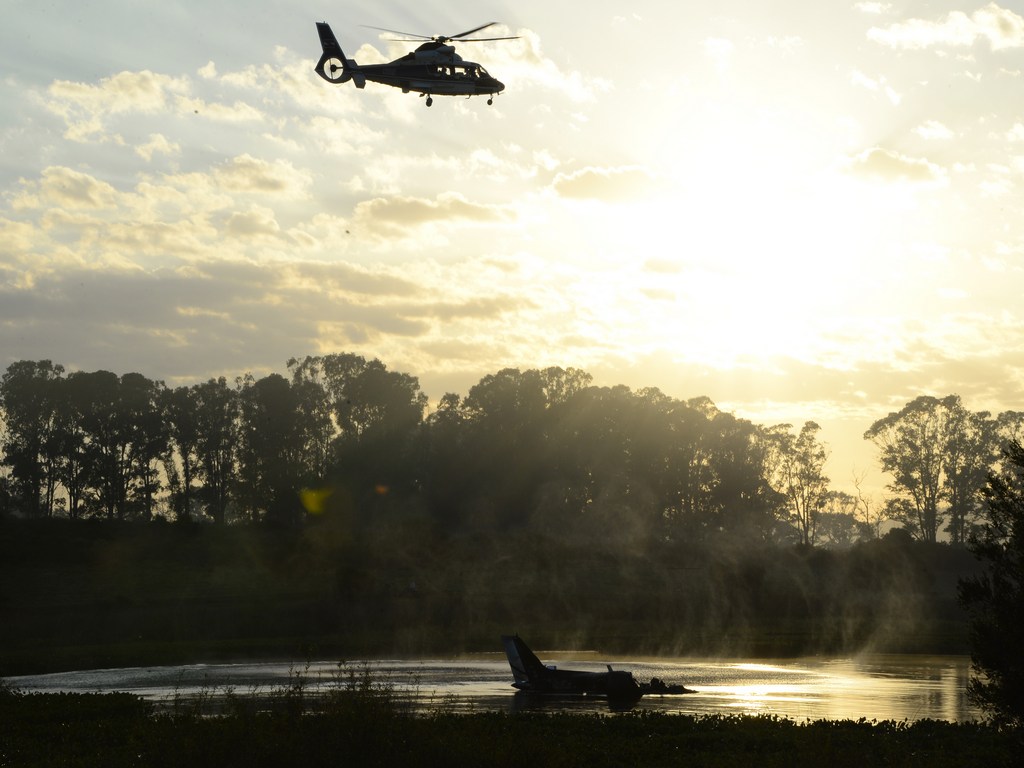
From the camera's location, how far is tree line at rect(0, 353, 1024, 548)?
5728 inches

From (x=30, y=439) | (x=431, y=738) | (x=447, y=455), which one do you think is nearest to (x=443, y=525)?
(x=447, y=455)

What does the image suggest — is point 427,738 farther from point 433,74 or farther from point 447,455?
point 447,455

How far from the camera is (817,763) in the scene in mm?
27000

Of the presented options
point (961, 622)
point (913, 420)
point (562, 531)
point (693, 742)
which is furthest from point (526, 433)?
point (693, 742)

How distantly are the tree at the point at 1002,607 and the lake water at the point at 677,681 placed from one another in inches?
490

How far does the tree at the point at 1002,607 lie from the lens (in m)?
26.7

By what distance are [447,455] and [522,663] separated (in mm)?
106793

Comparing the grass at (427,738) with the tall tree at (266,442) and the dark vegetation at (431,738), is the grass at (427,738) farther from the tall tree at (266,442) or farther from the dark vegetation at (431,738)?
the tall tree at (266,442)

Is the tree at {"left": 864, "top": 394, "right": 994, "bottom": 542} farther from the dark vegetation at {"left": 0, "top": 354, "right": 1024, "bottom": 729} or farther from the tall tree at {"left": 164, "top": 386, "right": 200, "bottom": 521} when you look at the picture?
the tall tree at {"left": 164, "top": 386, "right": 200, "bottom": 521}

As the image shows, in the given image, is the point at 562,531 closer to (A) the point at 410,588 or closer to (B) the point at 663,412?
(B) the point at 663,412

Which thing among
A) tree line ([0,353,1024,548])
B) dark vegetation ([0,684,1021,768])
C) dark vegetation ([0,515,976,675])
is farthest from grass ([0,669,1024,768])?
tree line ([0,353,1024,548])

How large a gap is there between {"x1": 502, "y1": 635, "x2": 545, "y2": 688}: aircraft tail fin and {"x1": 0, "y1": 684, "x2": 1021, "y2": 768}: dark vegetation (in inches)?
361

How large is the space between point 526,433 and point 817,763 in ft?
427

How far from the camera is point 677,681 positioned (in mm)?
53562
